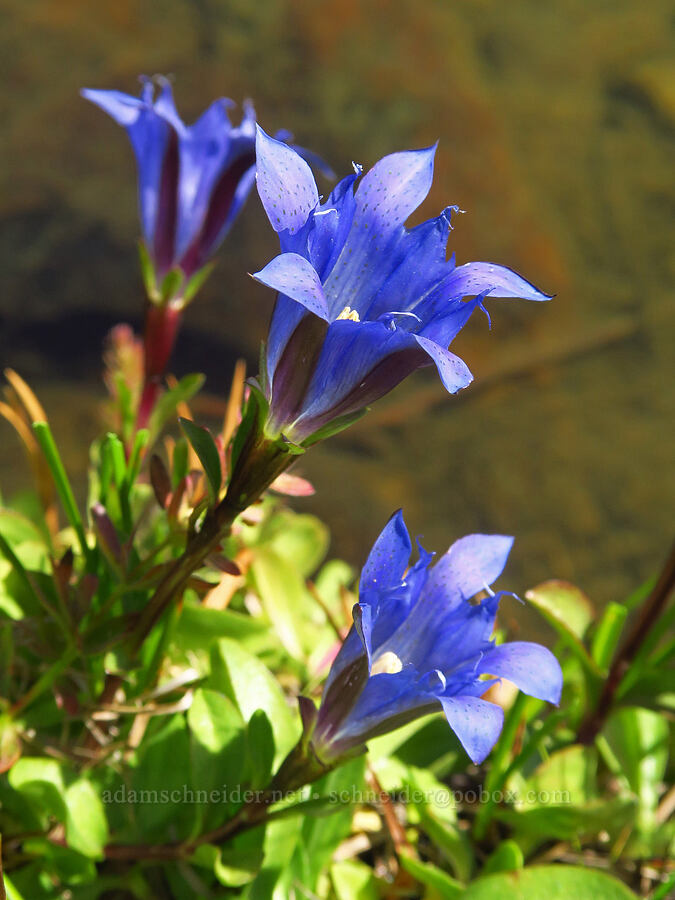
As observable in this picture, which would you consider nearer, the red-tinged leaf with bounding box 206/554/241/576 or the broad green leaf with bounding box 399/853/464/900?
the red-tinged leaf with bounding box 206/554/241/576

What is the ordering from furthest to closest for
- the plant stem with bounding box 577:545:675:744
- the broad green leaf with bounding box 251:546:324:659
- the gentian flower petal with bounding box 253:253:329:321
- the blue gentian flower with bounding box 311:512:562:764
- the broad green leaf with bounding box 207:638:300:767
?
the broad green leaf with bounding box 251:546:324:659, the plant stem with bounding box 577:545:675:744, the broad green leaf with bounding box 207:638:300:767, the blue gentian flower with bounding box 311:512:562:764, the gentian flower petal with bounding box 253:253:329:321

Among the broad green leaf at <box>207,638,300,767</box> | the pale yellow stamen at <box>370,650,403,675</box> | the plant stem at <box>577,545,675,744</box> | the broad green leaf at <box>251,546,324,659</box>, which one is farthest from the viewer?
the broad green leaf at <box>251,546,324,659</box>

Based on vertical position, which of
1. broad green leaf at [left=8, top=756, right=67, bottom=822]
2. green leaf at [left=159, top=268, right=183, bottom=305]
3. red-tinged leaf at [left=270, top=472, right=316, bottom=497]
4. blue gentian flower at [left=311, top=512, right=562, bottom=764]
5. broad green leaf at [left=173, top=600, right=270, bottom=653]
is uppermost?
green leaf at [left=159, top=268, right=183, bottom=305]

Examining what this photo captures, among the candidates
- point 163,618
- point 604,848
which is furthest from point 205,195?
point 604,848

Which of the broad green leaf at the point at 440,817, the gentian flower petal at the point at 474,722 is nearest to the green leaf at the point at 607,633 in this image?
the broad green leaf at the point at 440,817

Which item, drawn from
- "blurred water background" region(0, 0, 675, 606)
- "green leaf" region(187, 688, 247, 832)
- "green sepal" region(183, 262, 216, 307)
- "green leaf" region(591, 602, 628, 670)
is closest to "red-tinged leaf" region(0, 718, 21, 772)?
"green leaf" region(187, 688, 247, 832)

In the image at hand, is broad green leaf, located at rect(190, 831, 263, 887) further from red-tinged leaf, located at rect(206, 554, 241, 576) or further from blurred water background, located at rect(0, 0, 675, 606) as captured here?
blurred water background, located at rect(0, 0, 675, 606)

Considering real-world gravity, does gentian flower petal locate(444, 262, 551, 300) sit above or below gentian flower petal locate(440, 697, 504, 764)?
above

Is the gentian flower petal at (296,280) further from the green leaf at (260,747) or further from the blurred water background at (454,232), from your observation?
the blurred water background at (454,232)
